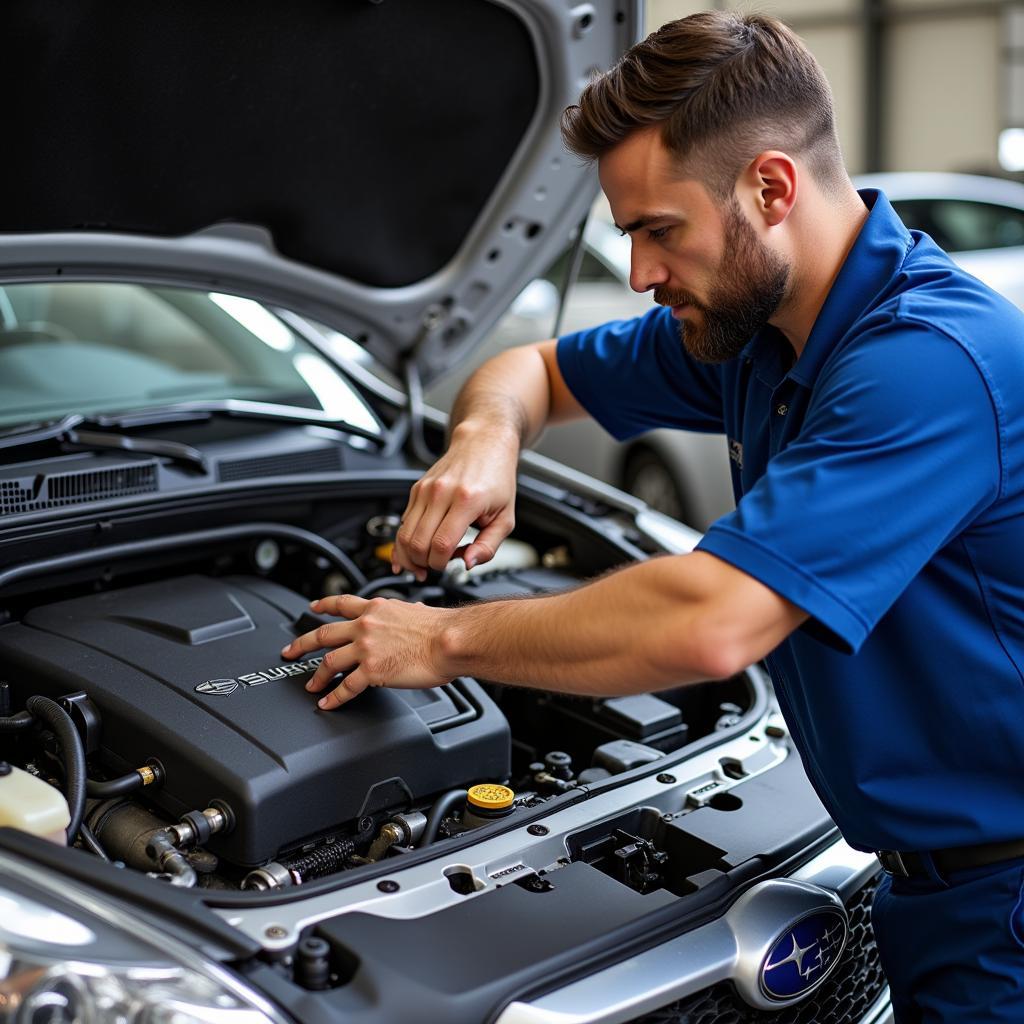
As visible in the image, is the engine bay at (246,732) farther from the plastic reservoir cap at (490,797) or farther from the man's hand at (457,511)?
the man's hand at (457,511)

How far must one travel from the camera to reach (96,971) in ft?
3.94

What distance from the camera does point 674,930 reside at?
152 centimetres

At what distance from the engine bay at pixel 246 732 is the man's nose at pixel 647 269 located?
0.67 meters

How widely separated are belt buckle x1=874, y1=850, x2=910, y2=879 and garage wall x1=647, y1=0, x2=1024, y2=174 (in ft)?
37.6

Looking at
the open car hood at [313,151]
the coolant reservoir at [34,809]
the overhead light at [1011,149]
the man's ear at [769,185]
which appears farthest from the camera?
the overhead light at [1011,149]

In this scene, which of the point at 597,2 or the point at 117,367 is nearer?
the point at 597,2

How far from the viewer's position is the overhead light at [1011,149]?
40.2ft

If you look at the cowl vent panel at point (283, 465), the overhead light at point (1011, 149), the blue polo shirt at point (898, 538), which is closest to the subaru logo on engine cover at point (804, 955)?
the blue polo shirt at point (898, 538)


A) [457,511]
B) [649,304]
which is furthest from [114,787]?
[649,304]

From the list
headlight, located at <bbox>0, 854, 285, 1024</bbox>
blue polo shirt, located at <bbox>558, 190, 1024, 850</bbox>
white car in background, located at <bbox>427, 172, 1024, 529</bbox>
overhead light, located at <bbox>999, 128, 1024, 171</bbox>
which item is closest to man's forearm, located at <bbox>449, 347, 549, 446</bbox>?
blue polo shirt, located at <bbox>558, 190, 1024, 850</bbox>

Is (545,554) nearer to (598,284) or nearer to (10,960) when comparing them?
(10,960)

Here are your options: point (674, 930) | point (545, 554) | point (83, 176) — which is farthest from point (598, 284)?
point (674, 930)

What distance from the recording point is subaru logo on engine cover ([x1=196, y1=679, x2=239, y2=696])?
176 centimetres

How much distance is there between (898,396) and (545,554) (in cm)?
139
